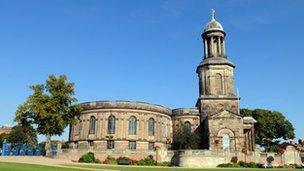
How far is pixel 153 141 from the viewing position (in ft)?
189

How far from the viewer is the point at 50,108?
45.8 metres

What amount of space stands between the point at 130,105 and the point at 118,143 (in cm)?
657

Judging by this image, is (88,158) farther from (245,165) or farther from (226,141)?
(226,141)

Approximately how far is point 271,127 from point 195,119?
22.3 m

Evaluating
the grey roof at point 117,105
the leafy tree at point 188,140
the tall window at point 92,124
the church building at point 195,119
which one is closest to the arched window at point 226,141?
the church building at point 195,119

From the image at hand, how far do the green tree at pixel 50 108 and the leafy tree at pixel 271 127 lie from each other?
140 feet

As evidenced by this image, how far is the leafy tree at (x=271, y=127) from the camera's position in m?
74.2

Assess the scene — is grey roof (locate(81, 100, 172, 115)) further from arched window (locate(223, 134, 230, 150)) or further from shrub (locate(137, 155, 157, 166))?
shrub (locate(137, 155, 157, 166))

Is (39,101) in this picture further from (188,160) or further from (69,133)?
(188,160)

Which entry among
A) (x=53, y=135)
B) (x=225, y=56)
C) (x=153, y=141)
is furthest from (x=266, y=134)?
(x=53, y=135)

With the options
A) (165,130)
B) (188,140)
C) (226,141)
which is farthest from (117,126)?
(226,141)

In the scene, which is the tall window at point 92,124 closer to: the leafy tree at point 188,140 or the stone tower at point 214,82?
the leafy tree at point 188,140

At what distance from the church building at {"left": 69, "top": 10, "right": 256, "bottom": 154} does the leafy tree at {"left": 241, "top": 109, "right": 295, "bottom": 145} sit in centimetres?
1864

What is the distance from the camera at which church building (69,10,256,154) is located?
52438 mm
